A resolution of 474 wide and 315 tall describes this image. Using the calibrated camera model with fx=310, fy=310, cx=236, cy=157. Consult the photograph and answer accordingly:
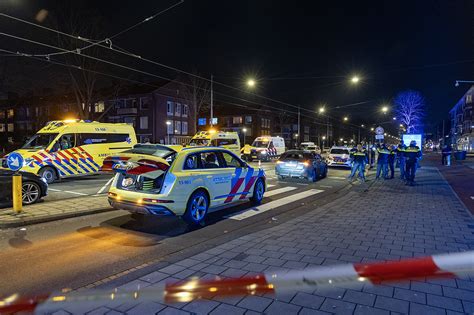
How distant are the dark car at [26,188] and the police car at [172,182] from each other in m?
3.05

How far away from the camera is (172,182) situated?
19.9 ft

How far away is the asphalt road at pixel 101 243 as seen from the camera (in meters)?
4.06

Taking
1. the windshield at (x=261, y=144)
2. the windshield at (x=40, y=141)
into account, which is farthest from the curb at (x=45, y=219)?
the windshield at (x=261, y=144)

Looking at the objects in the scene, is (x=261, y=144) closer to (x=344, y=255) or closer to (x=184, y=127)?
(x=184, y=127)

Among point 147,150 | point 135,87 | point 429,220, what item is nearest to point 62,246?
point 147,150

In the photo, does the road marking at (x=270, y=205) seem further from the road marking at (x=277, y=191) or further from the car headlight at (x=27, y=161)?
the car headlight at (x=27, y=161)

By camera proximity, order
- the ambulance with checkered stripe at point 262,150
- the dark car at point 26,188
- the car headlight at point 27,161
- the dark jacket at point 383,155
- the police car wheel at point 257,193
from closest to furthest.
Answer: the dark car at point 26,188 → the police car wheel at point 257,193 → the car headlight at point 27,161 → the dark jacket at point 383,155 → the ambulance with checkered stripe at point 262,150

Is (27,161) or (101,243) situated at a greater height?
(27,161)

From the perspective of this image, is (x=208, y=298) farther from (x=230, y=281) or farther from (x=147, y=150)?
(x=147, y=150)

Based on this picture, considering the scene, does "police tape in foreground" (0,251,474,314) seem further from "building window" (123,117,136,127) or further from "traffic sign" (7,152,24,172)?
"building window" (123,117,136,127)

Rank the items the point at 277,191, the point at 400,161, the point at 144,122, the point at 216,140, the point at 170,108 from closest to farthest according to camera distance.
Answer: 1. the point at 277,191
2. the point at 400,161
3. the point at 216,140
4. the point at 144,122
5. the point at 170,108

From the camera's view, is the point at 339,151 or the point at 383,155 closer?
the point at 383,155

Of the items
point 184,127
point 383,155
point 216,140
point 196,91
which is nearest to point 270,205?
point 383,155

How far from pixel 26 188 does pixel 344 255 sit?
26.2 ft
